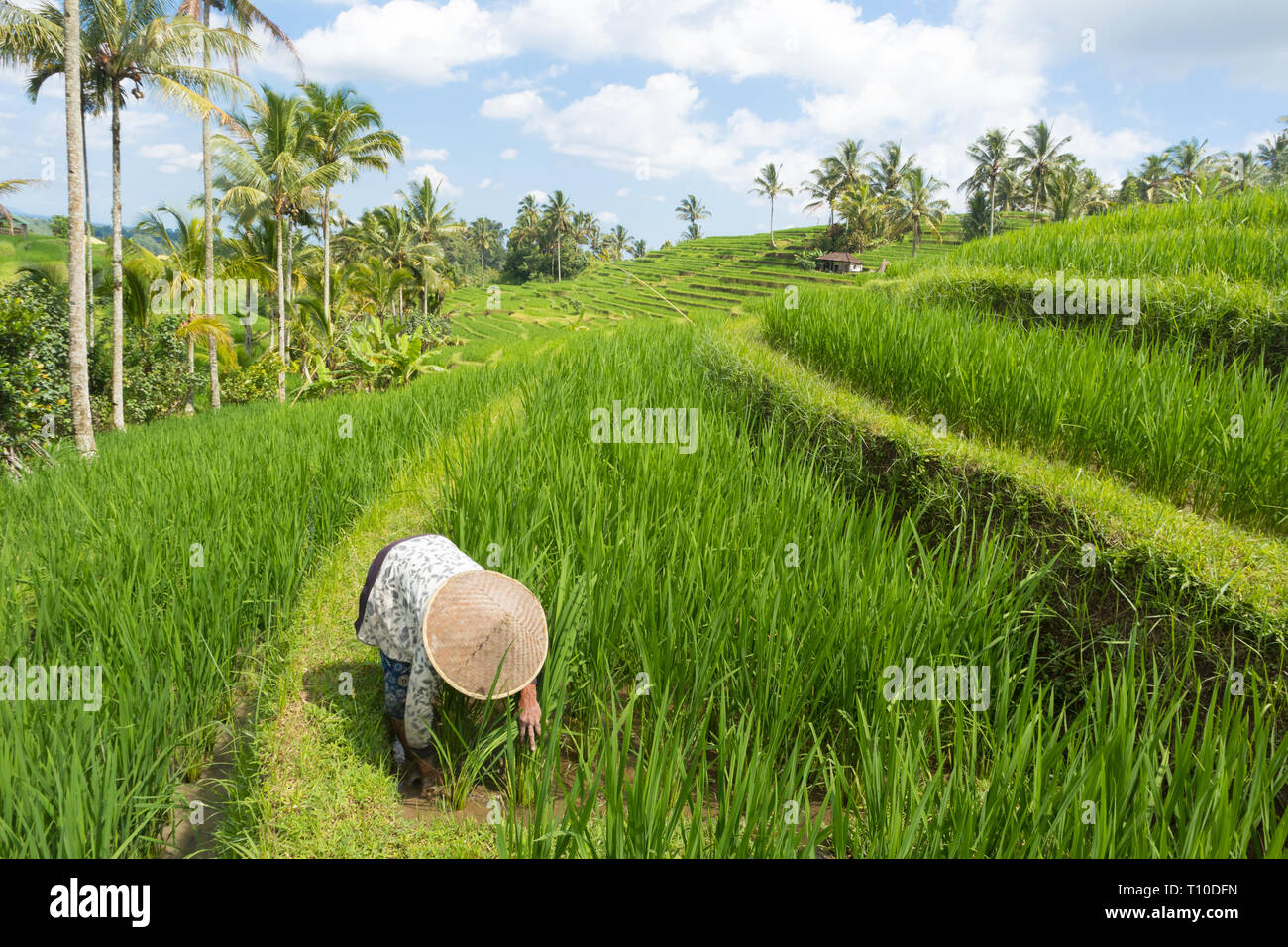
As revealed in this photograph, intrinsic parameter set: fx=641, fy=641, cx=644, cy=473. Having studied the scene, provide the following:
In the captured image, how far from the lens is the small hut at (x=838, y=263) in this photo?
102 feet

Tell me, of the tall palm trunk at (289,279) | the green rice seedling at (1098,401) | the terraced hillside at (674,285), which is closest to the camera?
the green rice seedling at (1098,401)

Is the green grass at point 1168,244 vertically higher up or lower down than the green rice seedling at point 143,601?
higher up

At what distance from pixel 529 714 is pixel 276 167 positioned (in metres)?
19.9

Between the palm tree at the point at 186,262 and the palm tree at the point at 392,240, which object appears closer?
the palm tree at the point at 186,262

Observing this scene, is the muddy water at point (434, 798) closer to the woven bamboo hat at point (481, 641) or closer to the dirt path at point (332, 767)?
the dirt path at point (332, 767)

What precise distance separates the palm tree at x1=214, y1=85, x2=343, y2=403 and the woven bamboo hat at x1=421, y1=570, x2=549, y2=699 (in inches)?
698

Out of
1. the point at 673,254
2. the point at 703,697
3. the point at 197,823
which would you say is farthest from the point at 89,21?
the point at 673,254

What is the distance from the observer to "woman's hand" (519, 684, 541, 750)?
73.8 inches

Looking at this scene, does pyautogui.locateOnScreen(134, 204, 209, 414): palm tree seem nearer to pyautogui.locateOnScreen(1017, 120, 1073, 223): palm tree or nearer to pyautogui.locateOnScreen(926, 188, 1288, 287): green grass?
pyautogui.locateOnScreen(926, 188, 1288, 287): green grass

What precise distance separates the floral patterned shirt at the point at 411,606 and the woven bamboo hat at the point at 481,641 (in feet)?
0.16

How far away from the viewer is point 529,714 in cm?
189

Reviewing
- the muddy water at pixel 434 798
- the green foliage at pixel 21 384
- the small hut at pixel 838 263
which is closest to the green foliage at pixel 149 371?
the green foliage at pixel 21 384

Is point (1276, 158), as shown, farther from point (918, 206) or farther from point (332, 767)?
point (332, 767)
